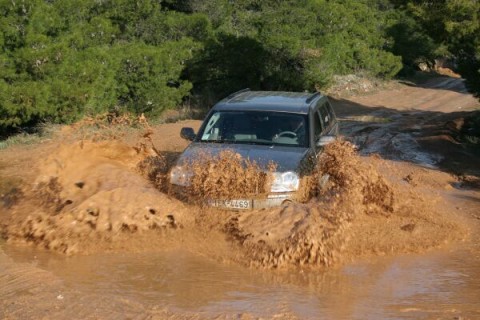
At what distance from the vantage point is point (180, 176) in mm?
8102

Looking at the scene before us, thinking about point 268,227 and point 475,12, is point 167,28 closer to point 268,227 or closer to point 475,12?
point 475,12

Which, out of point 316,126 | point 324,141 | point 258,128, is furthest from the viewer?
point 316,126

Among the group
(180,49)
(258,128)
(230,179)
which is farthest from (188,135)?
(180,49)

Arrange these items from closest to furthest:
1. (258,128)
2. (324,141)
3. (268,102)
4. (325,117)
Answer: (324,141)
(258,128)
(268,102)
(325,117)

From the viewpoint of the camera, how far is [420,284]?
6902 mm

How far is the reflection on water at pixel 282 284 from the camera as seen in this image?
6.09 m

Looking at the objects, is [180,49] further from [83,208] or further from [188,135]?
[83,208]

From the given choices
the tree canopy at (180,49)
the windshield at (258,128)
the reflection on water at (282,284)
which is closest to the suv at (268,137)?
the windshield at (258,128)

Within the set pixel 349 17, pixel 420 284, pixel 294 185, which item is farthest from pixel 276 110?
pixel 349 17

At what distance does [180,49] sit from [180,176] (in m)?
14.1

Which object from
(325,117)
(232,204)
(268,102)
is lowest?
(232,204)

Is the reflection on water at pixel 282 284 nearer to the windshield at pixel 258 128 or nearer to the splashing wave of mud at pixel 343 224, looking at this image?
the splashing wave of mud at pixel 343 224

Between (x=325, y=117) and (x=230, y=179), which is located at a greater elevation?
(x=325, y=117)

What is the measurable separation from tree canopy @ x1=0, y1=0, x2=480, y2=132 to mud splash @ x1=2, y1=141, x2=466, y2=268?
20.9 feet
